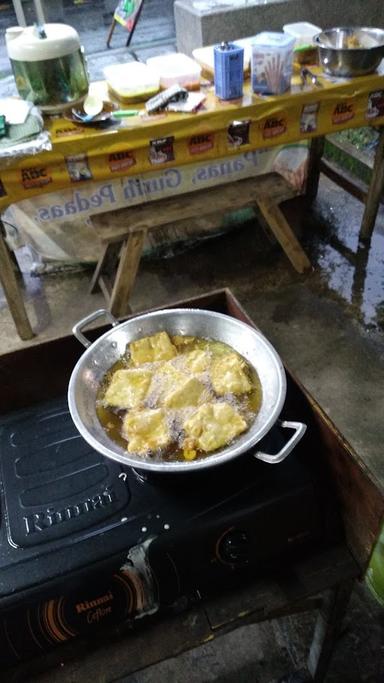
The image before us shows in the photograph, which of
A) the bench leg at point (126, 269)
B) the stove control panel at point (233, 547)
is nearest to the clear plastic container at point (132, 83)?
the bench leg at point (126, 269)

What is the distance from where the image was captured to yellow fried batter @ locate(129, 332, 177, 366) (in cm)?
156

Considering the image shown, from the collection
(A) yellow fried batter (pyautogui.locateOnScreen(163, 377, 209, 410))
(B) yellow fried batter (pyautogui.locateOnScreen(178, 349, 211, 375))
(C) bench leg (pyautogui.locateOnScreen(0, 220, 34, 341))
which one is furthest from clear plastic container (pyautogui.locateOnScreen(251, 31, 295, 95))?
(A) yellow fried batter (pyautogui.locateOnScreen(163, 377, 209, 410))

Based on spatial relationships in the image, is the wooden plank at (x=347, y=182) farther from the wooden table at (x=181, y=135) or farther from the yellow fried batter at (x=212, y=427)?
the yellow fried batter at (x=212, y=427)

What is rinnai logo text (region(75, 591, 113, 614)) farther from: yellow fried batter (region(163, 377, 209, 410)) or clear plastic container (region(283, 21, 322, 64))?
clear plastic container (region(283, 21, 322, 64))

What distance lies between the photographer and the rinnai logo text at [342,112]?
3.15m

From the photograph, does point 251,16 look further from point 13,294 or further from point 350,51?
point 13,294

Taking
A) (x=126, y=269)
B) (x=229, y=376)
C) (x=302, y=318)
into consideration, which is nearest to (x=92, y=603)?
(x=229, y=376)

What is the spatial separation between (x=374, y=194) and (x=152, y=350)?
2920 millimetres

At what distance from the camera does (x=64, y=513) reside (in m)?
1.28

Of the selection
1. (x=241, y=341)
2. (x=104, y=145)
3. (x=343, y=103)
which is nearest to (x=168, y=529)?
(x=241, y=341)

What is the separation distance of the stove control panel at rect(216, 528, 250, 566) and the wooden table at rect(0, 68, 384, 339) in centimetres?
225

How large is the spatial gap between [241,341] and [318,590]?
2.44ft

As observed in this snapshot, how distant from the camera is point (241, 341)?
1558 mm

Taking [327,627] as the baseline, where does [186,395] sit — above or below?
above
